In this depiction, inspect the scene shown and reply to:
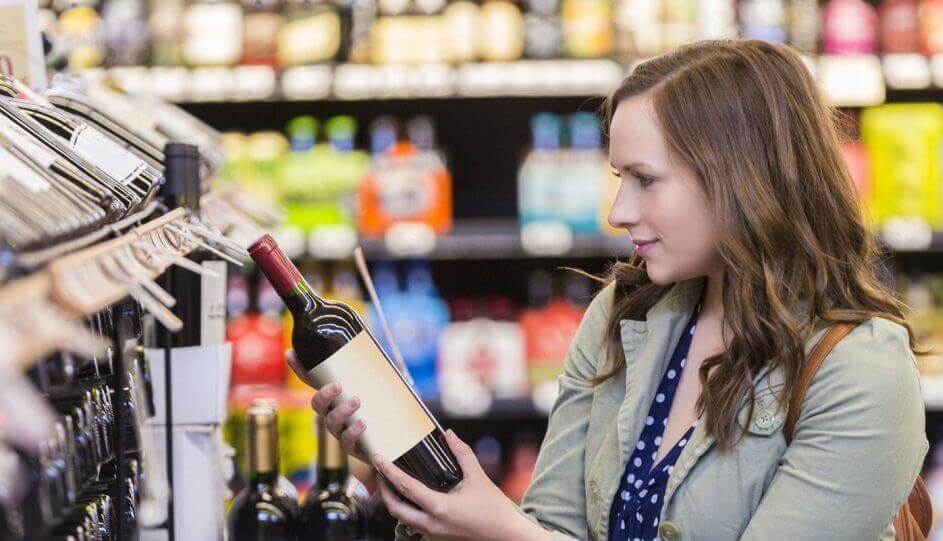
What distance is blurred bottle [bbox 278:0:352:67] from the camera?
3.00 metres

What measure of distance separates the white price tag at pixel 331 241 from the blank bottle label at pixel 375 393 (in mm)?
1845

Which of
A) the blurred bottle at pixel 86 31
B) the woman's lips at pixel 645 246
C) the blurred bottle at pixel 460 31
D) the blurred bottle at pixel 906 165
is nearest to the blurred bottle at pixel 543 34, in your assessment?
the blurred bottle at pixel 460 31

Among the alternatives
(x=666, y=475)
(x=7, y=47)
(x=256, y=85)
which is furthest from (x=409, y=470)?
(x=256, y=85)

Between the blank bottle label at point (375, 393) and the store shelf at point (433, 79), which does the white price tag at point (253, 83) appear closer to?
the store shelf at point (433, 79)

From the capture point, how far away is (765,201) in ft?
4.01

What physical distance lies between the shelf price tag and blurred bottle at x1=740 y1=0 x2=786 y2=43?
222cm

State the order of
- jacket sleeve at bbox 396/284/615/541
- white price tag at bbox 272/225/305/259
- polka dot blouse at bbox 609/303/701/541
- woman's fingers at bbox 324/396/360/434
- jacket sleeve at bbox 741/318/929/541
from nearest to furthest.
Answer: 1. woman's fingers at bbox 324/396/360/434
2. jacket sleeve at bbox 741/318/929/541
3. polka dot blouse at bbox 609/303/701/541
4. jacket sleeve at bbox 396/284/615/541
5. white price tag at bbox 272/225/305/259

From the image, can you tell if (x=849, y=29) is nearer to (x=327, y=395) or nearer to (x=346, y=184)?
(x=346, y=184)

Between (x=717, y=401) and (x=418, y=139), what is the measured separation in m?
2.07

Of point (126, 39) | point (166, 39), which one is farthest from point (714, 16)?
point (126, 39)

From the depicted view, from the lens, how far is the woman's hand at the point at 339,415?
103 cm

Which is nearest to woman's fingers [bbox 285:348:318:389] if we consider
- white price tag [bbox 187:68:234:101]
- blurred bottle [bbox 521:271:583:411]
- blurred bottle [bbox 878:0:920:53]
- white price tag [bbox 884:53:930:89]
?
blurred bottle [bbox 521:271:583:411]

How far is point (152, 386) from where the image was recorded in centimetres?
118

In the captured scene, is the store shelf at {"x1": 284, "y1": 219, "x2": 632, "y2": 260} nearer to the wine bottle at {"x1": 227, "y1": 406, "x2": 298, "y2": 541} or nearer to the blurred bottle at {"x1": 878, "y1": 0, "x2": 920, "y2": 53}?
the blurred bottle at {"x1": 878, "y1": 0, "x2": 920, "y2": 53}
